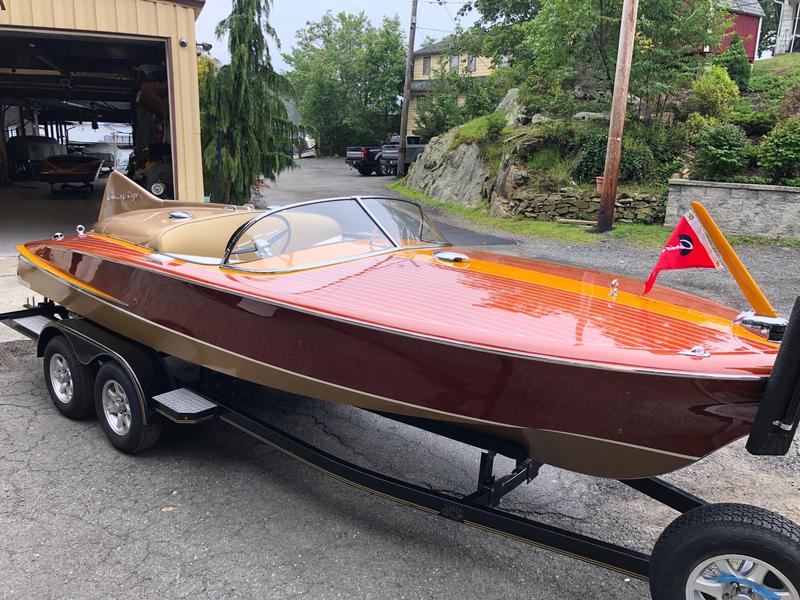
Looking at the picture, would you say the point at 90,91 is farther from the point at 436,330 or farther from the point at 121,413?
the point at 436,330

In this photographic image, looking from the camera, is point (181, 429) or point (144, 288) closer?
point (144, 288)

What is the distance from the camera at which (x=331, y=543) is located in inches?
122

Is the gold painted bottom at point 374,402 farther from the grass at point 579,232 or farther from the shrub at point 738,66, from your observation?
the shrub at point 738,66

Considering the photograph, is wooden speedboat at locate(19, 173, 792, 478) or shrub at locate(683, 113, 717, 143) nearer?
wooden speedboat at locate(19, 173, 792, 478)

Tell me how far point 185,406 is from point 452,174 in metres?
16.4

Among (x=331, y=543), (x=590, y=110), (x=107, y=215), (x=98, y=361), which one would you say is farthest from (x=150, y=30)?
(x=590, y=110)

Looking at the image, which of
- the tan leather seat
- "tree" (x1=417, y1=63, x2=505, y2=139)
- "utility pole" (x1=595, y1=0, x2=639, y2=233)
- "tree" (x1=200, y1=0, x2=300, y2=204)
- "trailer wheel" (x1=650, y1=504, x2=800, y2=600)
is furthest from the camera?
"tree" (x1=417, y1=63, x2=505, y2=139)

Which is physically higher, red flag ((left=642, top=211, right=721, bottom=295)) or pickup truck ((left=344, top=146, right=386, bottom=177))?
pickup truck ((left=344, top=146, right=386, bottom=177))

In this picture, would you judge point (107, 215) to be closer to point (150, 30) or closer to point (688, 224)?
point (688, 224)

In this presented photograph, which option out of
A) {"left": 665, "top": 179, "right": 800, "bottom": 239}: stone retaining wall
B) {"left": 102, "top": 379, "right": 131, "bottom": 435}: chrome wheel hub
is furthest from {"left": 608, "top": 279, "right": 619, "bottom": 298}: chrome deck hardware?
{"left": 665, "top": 179, "right": 800, "bottom": 239}: stone retaining wall

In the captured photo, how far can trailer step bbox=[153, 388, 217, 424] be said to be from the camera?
11.4 ft

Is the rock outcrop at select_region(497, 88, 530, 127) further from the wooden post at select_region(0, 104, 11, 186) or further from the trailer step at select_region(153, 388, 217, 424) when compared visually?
the wooden post at select_region(0, 104, 11, 186)

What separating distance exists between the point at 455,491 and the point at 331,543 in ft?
2.88

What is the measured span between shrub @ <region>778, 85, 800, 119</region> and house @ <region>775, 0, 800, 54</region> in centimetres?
1673
